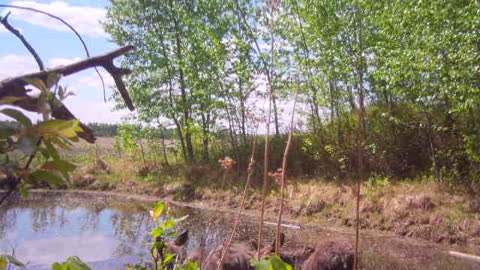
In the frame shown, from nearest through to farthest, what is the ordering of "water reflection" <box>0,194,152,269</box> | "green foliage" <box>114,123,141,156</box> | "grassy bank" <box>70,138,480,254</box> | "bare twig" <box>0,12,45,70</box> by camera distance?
"bare twig" <box>0,12,45,70</box>
"water reflection" <box>0,194,152,269</box>
"grassy bank" <box>70,138,480,254</box>
"green foliage" <box>114,123,141,156</box>

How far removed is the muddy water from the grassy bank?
0.53m

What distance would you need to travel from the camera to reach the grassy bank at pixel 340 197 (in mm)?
9766

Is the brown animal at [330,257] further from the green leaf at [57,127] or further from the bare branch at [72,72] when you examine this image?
the green leaf at [57,127]

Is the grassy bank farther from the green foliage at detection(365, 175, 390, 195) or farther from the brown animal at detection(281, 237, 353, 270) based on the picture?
the brown animal at detection(281, 237, 353, 270)

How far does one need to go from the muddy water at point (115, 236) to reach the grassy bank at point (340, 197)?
21.0 inches

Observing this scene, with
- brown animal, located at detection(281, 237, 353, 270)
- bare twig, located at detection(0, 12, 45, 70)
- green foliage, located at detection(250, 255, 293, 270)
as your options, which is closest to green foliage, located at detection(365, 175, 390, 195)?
brown animal, located at detection(281, 237, 353, 270)

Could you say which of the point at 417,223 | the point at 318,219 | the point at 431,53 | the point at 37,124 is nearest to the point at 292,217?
the point at 318,219

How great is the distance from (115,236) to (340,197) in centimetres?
567

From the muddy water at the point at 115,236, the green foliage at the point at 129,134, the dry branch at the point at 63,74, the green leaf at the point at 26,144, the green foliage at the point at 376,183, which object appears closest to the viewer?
the green leaf at the point at 26,144

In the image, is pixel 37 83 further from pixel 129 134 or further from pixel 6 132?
pixel 129 134

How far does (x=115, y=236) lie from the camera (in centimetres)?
1133

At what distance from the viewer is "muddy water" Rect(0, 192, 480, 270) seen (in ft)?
28.6

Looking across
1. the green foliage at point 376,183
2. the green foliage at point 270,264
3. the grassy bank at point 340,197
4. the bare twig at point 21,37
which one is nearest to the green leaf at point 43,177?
the bare twig at point 21,37

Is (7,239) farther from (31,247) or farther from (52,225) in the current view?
(52,225)
